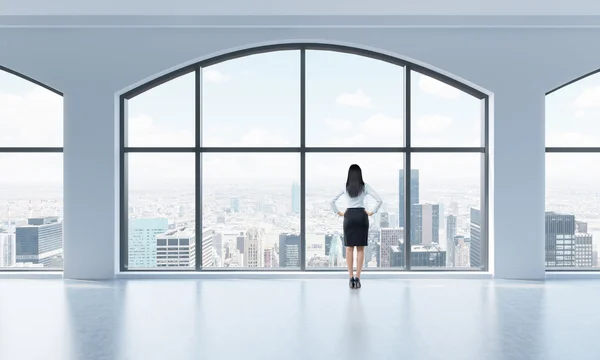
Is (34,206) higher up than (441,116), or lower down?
lower down

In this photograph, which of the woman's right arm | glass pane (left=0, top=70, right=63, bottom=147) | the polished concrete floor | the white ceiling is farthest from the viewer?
glass pane (left=0, top=70, right=63, bottom=147)

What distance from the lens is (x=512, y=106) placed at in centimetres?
585

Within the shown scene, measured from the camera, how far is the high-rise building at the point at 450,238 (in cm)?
608

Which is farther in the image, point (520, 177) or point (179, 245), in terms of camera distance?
point (179, 245)

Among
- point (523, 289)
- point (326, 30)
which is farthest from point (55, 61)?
point (523, 289)

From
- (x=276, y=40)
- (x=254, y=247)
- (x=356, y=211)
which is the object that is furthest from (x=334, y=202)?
(x=276, y=40)

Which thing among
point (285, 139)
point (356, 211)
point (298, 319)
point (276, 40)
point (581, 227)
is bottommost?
point (298, 319)

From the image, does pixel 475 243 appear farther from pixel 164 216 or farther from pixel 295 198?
pixel 164 216

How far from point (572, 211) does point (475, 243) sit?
1.46 m

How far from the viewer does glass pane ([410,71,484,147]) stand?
604 cm

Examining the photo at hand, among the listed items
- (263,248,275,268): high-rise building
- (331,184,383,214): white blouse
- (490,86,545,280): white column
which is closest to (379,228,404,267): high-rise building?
(331,184,383,214): white blouse

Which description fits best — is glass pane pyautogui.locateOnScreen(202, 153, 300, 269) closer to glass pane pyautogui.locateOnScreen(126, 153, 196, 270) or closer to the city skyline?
the city skyline

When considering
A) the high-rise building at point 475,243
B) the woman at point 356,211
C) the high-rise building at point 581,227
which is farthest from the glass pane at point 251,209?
the high-rise building at point 581,227

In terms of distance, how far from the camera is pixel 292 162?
237 inches
